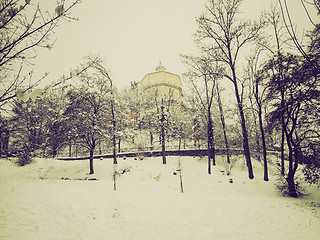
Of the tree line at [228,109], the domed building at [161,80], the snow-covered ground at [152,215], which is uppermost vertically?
the domed building at [161,80]

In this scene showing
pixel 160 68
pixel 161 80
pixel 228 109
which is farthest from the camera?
pixel 160 68

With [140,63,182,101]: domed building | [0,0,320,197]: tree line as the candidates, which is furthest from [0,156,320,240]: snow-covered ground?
[140,63,182,101]: domed building

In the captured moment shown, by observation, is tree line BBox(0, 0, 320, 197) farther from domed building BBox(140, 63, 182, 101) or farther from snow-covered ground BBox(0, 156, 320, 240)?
domed building BBox(140, 63, 182, 101)

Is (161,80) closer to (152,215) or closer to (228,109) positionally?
(228,109)

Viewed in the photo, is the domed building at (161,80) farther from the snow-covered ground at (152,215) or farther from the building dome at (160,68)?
the snow-covered ground at (152,215)

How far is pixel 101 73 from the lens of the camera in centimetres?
1752

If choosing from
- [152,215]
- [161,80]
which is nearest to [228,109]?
[152,215]

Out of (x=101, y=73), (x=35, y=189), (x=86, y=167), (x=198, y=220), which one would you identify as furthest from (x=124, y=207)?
(x=101, y=73)

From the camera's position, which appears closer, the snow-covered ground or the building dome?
the snow-covered ground

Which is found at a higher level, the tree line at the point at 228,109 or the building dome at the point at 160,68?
the building dome at the point at 160,68

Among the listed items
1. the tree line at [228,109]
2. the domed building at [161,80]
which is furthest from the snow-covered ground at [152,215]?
the domed building at [161,80]

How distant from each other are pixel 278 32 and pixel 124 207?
1632 centimetres

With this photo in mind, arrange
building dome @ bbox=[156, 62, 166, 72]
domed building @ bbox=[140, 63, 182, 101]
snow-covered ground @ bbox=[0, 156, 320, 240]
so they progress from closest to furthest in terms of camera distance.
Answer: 1. snow-covered ground @ bbox=[0, 156, 320, 240]
2. domed building @ bbox=[140, 63, 182, 101]
3. building dome @ bbox=[156, 62, 166, 72]

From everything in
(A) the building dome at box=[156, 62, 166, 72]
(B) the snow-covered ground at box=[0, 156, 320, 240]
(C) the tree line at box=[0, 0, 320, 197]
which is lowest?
(B) the snow-covered ground at box=[0, 156, 320, 240]
